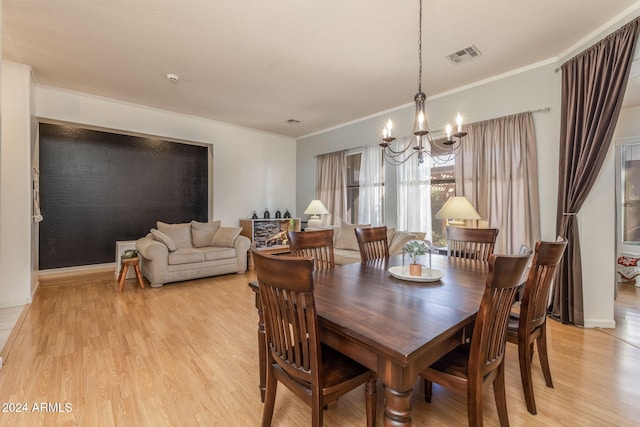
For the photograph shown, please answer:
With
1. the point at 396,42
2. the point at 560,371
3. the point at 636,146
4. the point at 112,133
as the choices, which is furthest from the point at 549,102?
the point at 112,133

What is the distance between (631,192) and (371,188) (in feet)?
12.7

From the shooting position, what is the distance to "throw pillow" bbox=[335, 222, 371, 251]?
4.80m

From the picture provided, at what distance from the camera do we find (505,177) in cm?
353

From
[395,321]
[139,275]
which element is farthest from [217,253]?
[395,321]

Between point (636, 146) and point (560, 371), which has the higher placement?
point (636, 146)

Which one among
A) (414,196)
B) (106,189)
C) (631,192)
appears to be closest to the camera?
(631,192)

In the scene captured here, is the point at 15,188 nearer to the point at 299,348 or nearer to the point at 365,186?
the point at 299,348

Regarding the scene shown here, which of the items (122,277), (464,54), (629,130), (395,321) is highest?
(464,54)

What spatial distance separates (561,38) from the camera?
279 centimetres

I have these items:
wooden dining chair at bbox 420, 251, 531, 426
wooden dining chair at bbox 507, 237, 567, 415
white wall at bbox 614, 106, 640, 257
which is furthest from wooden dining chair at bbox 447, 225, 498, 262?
white wall at bbox 614, 106, 640, 257

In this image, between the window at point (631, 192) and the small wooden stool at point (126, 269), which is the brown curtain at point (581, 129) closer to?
the window at point (631, 192)

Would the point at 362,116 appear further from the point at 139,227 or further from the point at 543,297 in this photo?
the point at 139,227

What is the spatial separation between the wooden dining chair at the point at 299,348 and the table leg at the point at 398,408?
0.26 m

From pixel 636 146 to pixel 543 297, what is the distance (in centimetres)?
443
